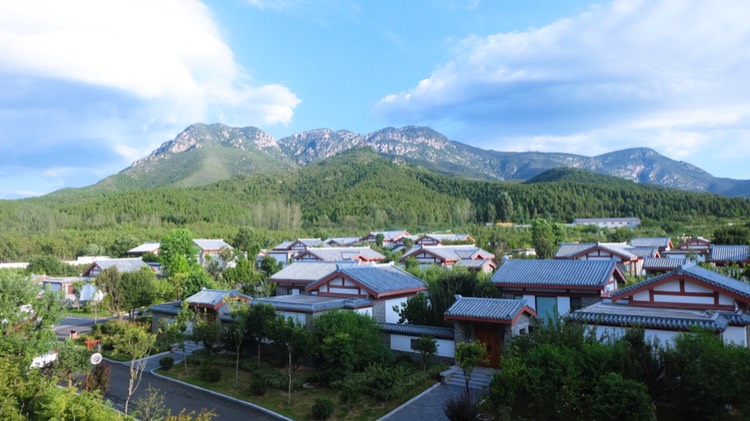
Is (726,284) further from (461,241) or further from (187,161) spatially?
(187,161)

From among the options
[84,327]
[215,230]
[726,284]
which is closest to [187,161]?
[215,230]

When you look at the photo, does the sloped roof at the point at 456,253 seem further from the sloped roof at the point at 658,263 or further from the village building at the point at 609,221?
the village building at the point at 609,221

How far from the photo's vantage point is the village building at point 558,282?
59.4 ft

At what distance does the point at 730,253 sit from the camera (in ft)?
122

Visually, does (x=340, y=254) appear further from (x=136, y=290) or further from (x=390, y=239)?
(x=390, y=239)

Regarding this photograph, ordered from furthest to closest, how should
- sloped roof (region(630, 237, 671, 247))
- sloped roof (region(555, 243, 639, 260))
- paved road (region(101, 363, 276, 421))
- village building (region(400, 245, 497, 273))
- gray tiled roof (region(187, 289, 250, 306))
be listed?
sloped roof (region(630, 237, 671, 247)) → village building (region(400, 245, 497, 273)) → sloped roof (region(555, 243, 639, 260)) → gray tiled roof (region(187, 289, 250, 306)) → paved road (region(101, 363, 276, 421))

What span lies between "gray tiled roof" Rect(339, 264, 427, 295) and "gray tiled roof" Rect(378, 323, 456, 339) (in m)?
Result: 2.28

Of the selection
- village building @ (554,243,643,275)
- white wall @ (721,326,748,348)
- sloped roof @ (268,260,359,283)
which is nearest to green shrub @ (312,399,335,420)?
white wall @ (721,326,748,348)

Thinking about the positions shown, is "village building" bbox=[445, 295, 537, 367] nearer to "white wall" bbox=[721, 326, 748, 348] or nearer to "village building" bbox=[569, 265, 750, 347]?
"village building" bbox=[569, 265, 750, 347]

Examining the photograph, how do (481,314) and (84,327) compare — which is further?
(84,327)

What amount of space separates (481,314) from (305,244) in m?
47.6

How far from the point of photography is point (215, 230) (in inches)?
3319

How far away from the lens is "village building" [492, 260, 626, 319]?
18109mm

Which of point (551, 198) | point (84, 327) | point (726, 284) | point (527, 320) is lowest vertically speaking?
point (84, 327)
